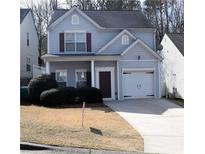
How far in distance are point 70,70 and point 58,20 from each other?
114 inches

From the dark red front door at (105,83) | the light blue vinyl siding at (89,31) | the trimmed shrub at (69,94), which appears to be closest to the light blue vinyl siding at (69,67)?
the light blue vinyl siding at (89,31)

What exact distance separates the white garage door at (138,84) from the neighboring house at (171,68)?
1665 mm

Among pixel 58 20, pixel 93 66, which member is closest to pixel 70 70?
pixel 93 66

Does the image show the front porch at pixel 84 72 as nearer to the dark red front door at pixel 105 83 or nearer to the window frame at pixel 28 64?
the dark red front door at pixel 105 83

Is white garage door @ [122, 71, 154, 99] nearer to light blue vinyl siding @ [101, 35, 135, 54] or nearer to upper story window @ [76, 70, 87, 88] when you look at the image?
light blue vinyl siding @ [101, 35, 135, 54]

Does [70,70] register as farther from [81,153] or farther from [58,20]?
[81,153]

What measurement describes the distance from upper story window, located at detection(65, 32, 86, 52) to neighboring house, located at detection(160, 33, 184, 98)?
181 inches

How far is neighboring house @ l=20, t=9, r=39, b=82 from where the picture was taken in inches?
956

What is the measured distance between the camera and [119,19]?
68.6 feet

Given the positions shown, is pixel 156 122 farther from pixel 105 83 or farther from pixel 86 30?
pixel 86 30

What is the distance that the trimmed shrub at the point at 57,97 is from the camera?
52.4 ft
